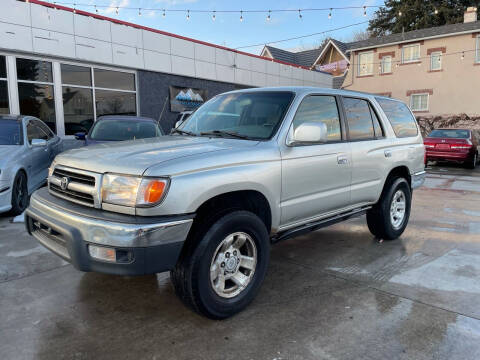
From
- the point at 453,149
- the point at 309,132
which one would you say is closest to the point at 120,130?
the point at 309,132

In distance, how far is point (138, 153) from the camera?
9.82 feet

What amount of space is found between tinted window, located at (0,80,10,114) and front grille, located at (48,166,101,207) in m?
9.00

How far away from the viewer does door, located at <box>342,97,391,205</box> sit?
14.1 ft

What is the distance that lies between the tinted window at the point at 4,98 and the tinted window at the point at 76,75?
1638mm

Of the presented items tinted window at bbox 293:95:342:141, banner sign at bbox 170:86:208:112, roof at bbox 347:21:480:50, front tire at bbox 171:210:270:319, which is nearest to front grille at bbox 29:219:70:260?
front tire at bbox 171:210:270:319

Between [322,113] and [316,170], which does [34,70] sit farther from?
[316,170]

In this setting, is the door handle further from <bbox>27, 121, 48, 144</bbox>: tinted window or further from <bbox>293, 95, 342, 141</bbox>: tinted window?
<bbox>27, 121, 48, 144</bbox>: tinted window

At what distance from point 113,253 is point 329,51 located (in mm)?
37958

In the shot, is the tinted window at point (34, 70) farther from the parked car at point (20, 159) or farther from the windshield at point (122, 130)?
the parked car at point (20, 159)

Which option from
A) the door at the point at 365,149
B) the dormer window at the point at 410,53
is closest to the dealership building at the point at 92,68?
the door at the point at 365,149

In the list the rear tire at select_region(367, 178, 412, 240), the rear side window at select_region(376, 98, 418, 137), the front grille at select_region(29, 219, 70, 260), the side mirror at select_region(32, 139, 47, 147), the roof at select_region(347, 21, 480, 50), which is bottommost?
the rear tire at select_region(367, 178, 412, 240)

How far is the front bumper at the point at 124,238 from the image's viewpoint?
254 cm

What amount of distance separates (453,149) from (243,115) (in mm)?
13098

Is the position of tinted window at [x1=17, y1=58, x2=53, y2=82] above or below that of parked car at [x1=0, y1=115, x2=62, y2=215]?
above
